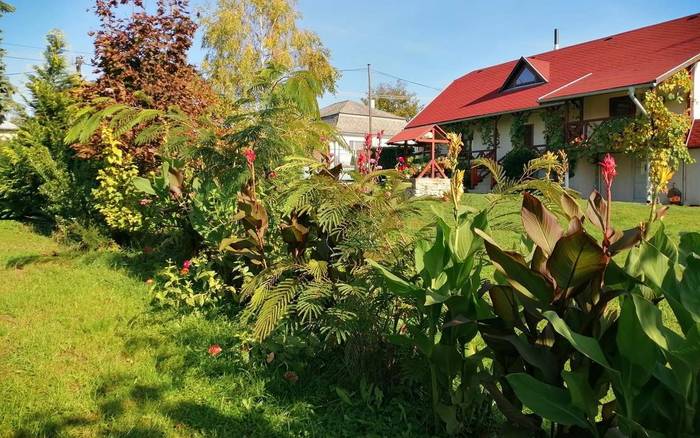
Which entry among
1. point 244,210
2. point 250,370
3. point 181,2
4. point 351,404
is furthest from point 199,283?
point 181,2

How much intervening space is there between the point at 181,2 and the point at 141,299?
4.73 metres

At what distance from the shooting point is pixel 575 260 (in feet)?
5.91

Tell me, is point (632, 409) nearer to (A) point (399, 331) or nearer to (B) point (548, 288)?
(B) point (548, 288)

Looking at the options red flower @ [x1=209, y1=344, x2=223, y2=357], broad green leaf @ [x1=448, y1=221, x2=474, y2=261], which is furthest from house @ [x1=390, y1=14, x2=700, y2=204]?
broad green leaf @ [x1=448, y1=221, x2=474, y2=261]

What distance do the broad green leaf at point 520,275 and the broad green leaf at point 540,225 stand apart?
0.11 m

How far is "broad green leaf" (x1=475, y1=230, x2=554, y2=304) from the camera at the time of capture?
1.91m

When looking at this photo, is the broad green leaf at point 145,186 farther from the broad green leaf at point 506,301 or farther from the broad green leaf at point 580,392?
the broad green leaf at point 580,392

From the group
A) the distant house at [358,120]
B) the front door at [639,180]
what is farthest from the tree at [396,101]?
the front door at [639,180]

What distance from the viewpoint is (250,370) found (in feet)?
10.5

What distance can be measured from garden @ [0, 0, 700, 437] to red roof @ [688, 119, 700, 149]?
53.7 ft

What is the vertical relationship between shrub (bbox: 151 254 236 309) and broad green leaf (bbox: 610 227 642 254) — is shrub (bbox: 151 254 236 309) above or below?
below

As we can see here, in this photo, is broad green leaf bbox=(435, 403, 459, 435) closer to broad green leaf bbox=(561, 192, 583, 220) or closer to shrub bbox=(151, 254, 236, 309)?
broad green leaf bbox=(561, 192, 583, 220)

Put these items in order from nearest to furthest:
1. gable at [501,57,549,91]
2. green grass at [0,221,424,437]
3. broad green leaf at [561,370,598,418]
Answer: broad green leaf at [561,370,598,418] → green grass at [0,221,424,437] → gable at [501,57,549,91]

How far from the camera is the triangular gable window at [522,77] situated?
2380 cm
